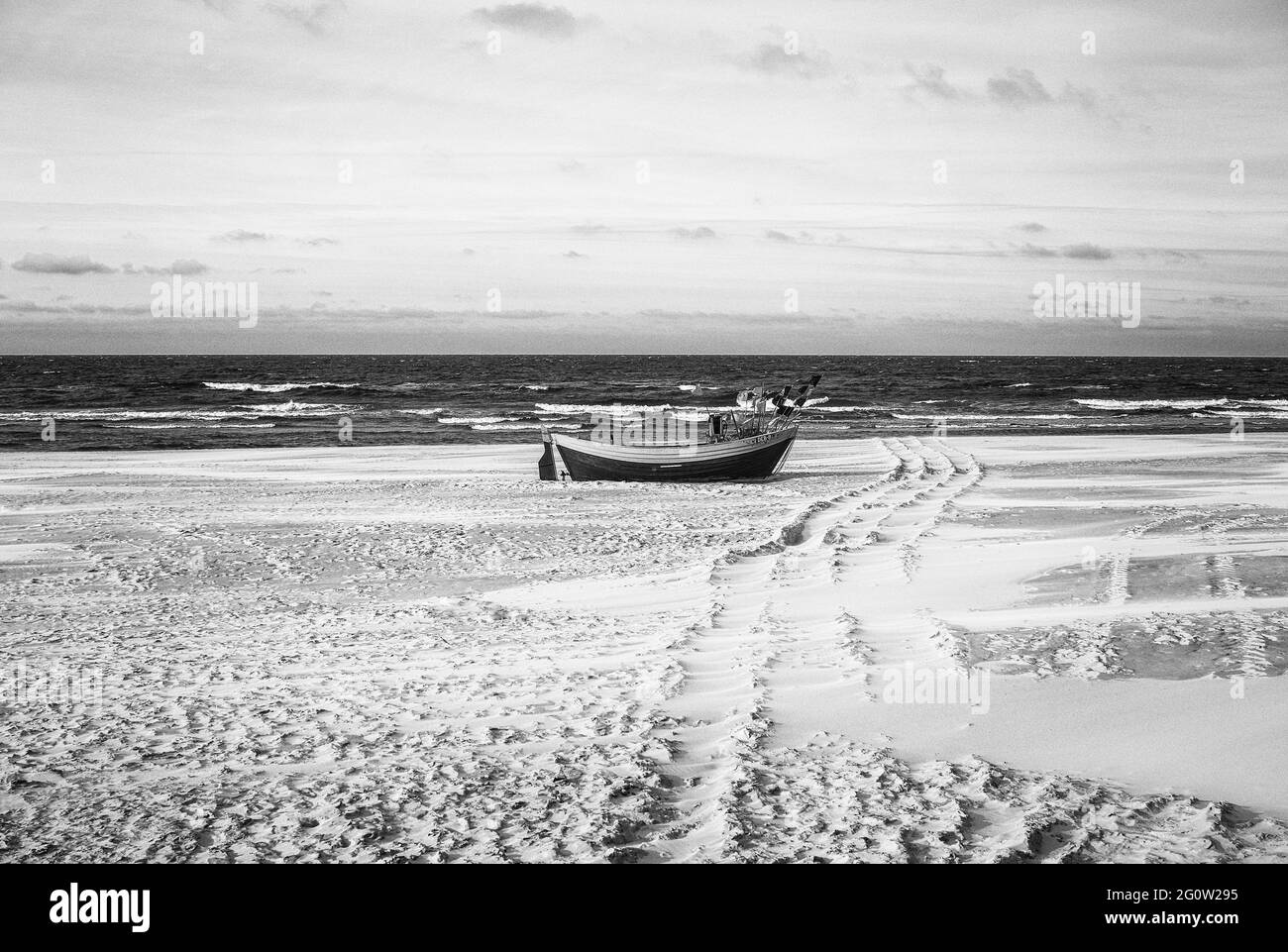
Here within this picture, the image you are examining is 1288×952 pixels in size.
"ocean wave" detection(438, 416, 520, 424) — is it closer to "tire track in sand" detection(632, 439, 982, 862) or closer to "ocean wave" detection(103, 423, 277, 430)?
"ocean wave" detection(103, 423, 277, 430)

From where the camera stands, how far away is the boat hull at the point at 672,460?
18.6 meters

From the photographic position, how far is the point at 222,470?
71.3ft

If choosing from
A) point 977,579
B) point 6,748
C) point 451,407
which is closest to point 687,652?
Result: point 977,579

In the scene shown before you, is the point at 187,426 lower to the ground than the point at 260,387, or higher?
lower

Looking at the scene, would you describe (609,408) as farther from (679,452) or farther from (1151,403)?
(679,452)

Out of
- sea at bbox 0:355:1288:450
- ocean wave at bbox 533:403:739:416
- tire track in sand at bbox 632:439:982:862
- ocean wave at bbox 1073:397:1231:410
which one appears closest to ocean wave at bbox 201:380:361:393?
sea at bbox 0:355:1288:450

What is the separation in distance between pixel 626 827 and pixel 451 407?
41620 millimetres

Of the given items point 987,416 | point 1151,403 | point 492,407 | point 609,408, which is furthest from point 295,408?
point 1151,403

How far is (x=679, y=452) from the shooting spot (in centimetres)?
1858

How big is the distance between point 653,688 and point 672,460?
1193 cm

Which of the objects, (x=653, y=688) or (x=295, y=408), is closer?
(x=653, y=688)

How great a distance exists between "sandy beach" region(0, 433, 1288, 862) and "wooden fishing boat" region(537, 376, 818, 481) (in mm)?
4491

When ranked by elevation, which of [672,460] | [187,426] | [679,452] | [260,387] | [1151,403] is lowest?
[672,460]

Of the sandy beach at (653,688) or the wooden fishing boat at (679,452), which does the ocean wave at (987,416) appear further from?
the sandy beach at (653,688)
